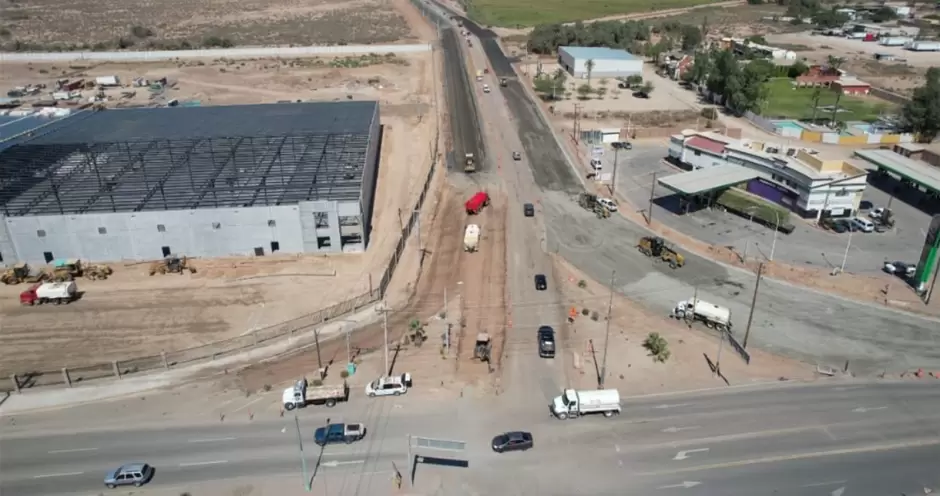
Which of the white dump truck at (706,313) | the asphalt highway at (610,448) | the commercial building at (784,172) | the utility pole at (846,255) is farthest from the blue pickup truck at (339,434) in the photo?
the commercial building at (784,172)

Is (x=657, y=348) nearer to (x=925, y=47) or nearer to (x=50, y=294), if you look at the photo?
(x=50, y=294)

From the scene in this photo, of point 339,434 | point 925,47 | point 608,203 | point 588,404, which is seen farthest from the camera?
point 925,47

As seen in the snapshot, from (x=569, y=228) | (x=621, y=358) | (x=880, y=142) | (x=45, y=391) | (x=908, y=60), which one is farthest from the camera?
(x=908, y=60)

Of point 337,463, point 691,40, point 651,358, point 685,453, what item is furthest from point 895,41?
point 337,463

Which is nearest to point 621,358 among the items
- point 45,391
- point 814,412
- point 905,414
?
point 814,412

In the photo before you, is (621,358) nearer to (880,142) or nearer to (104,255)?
(104,255)

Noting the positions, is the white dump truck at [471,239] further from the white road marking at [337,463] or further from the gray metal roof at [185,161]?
the white road marking at [337,463]
